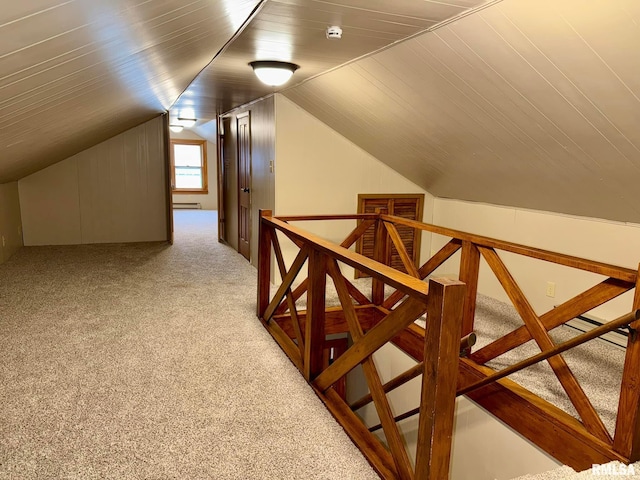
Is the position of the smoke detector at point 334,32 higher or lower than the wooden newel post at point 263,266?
higher

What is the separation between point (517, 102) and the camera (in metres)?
2.56

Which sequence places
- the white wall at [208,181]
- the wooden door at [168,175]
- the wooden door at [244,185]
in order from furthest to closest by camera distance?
the white wall at [208,181], the wooden door at [168,175], the wooden door at [244,185]

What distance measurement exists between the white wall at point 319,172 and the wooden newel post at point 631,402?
3128 mm

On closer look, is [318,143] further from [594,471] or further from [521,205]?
[594,471]

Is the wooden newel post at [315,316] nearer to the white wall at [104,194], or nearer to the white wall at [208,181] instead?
the white wall at [104,194]

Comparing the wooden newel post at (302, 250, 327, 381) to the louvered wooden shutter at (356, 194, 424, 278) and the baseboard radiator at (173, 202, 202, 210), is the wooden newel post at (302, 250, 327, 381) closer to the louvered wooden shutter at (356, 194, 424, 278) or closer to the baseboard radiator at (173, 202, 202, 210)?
the louvered wooden shutter at (356, 194, 424, 278)

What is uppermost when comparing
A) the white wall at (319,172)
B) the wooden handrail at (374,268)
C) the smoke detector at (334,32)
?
the smoke detector at (334,32)

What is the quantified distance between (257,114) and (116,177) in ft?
9.45

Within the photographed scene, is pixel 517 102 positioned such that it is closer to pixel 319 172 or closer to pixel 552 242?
pixel 552 242

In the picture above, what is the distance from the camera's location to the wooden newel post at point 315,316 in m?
2.54

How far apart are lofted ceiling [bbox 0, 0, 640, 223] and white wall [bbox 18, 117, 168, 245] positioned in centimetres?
255

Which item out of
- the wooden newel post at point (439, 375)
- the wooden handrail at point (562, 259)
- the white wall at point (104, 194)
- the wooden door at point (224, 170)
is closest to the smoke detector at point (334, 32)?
the wooden handrail at point (562, 259)

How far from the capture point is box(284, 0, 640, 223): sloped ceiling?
1.95m

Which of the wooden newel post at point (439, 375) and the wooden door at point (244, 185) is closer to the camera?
the wooden newel post at point (439, 375)
